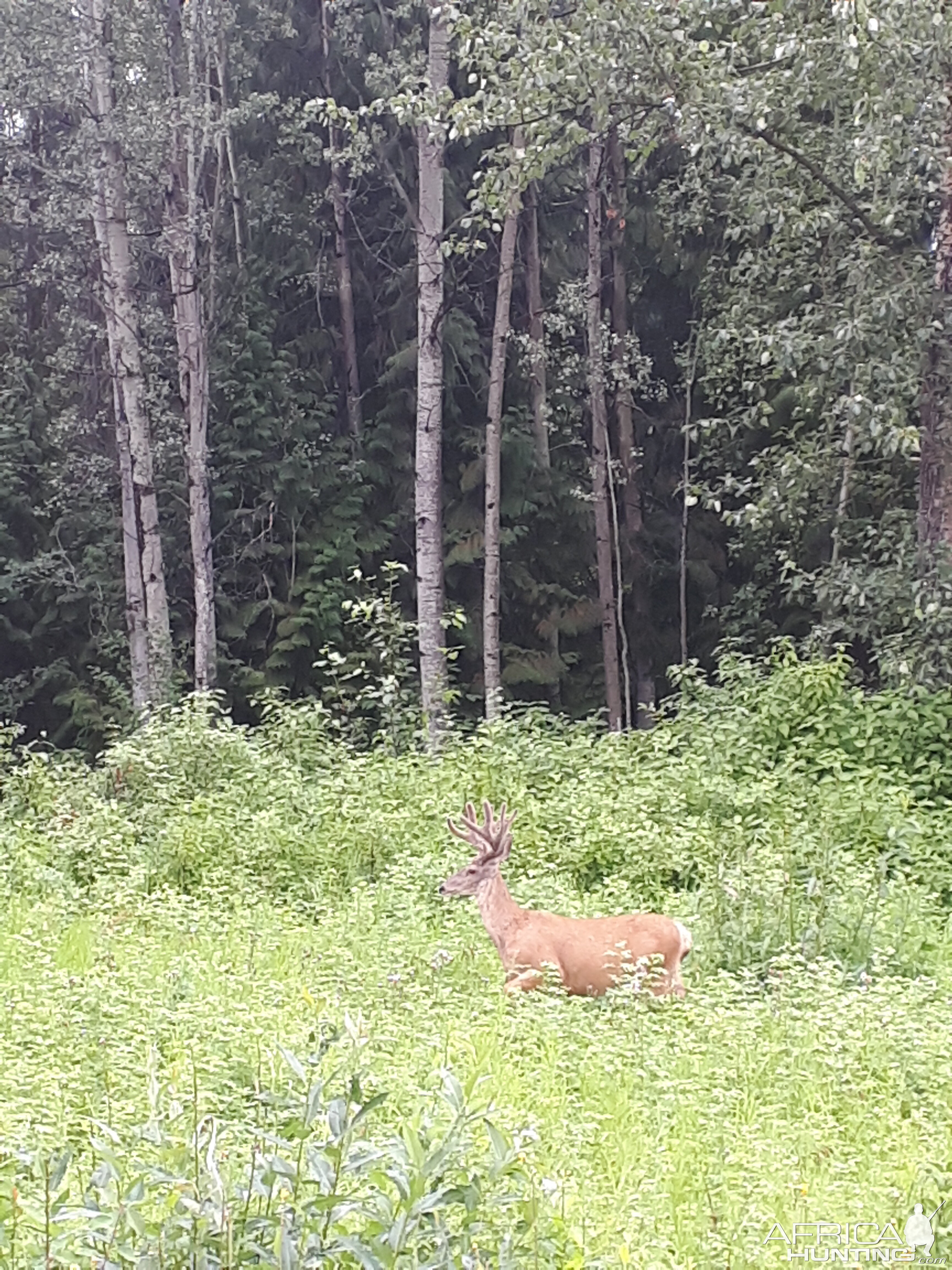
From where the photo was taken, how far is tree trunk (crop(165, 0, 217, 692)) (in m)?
17.4

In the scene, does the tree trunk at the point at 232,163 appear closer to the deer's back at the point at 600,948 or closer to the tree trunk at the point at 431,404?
the tree trunk at the point at 431,404

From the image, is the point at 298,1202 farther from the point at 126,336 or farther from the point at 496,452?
the point at 496,452

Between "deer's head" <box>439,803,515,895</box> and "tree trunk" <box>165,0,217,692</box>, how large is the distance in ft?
35.7

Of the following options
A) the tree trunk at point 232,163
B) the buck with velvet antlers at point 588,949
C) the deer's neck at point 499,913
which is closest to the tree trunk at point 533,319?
the tree trunk at point 232,163

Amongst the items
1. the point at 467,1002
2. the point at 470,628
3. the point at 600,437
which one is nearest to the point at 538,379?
the point at 600,437

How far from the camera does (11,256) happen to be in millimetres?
24281

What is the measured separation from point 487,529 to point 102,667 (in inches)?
251

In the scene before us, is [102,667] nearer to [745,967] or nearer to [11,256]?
[11,256]

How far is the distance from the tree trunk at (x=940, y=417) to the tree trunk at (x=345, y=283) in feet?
41.5

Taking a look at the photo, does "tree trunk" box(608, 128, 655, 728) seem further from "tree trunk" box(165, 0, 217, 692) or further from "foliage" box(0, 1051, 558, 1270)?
"foliage" box(0, 1051, 558, 1270)

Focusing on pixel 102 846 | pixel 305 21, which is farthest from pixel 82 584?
pixel 102 846

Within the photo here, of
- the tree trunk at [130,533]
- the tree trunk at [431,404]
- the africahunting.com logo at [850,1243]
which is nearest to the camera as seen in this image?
the africahunting.com logo at [850,1243]

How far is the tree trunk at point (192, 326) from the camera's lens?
17.4 m

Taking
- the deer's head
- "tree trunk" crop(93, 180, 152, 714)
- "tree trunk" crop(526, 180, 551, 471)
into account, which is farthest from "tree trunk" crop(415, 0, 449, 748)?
"tree trunk" crop(526, 180, 551, 471)
